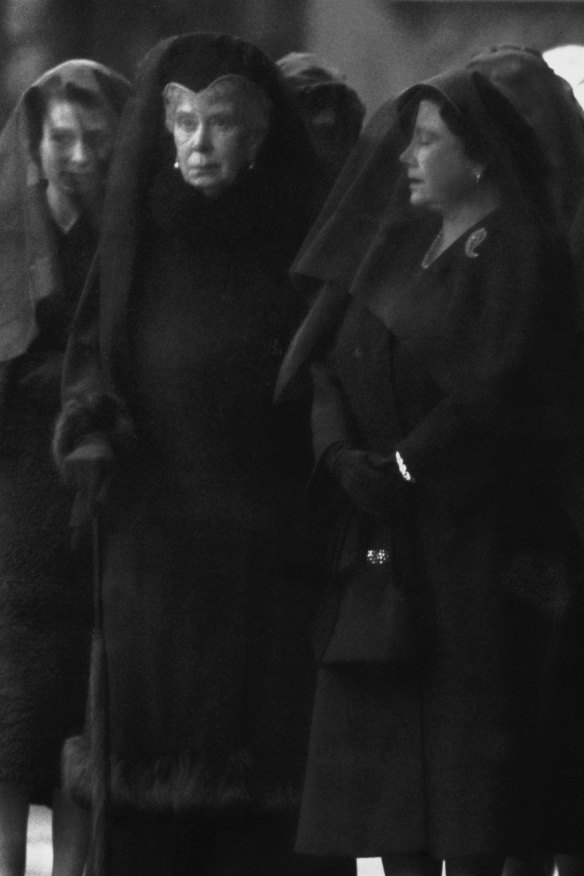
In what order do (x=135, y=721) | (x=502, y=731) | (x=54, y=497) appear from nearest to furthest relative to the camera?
1. (x=502, y=731)
2. (x=135, y=721)
3. (x=54, y=497)

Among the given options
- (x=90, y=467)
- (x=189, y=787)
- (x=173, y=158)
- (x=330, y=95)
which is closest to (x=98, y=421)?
(x=90, y=467)

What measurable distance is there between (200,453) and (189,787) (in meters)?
0.80

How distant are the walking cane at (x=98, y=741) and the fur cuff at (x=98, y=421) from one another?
181 millimetres

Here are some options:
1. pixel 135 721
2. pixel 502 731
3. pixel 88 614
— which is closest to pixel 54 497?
pixel 88 614

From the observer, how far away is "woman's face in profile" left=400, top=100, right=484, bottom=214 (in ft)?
15.1

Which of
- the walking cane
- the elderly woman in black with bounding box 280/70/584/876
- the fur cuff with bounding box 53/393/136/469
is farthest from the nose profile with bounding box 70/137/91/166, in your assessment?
the elderly woman in black with bounding box 280/70/584/876

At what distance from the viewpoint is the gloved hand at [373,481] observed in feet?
14.9

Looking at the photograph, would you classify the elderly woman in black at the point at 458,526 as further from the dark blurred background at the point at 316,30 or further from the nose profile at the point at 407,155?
the dark blurred background at the point at 316,30

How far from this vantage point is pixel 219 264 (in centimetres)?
505

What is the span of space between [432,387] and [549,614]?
1.84 feet

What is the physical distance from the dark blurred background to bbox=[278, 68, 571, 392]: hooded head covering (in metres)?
0.30

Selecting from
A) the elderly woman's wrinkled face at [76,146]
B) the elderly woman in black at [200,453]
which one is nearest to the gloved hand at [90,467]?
the elderly woman in black at [200,453]

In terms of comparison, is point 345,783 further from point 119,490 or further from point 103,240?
point 103,240

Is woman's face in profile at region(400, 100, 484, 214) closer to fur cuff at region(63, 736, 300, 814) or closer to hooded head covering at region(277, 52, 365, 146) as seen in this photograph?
hooded head covering at region(277, 52, 365, 146)
